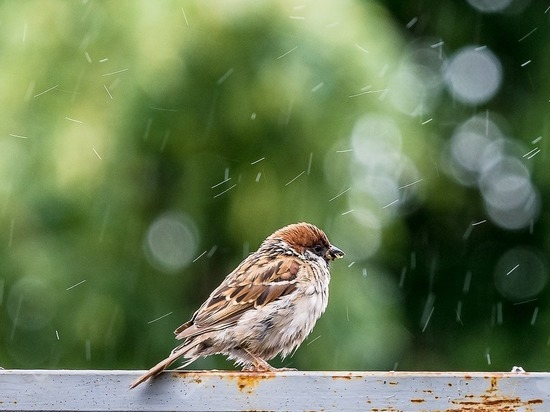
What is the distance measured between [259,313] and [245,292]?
11 cm

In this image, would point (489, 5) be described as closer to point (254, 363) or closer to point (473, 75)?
point (473, 75)

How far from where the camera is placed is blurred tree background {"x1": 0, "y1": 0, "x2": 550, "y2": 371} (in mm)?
5102

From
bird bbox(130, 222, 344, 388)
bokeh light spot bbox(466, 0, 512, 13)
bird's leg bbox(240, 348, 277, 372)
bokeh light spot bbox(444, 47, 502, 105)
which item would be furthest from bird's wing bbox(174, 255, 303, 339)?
bokeh light spot bbox(466, 0, 512, 13)

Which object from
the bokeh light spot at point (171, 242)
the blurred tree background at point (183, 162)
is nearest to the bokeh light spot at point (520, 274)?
the blurred tree background at point (183, 162)

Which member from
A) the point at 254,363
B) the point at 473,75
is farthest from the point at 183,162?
the point at 473,75

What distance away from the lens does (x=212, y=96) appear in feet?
17.6

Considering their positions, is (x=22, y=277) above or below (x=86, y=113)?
below

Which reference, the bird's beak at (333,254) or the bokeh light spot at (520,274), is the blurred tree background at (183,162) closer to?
the bird's beak at (333,254)

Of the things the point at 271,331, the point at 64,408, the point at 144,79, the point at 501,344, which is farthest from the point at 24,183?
the point at 501,344

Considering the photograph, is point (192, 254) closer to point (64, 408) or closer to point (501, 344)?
point (501, 344)

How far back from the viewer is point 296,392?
2.37 m

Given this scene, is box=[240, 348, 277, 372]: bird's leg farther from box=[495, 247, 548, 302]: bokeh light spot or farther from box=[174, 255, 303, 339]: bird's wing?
box=[495, 247, 548, 302]: bokeh light spot

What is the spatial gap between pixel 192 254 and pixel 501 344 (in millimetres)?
2746

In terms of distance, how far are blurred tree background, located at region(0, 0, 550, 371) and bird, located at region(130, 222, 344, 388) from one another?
1.21 metres
